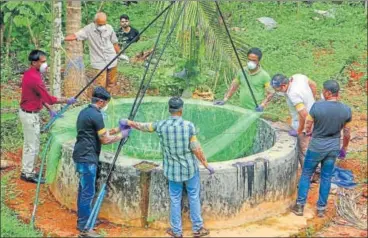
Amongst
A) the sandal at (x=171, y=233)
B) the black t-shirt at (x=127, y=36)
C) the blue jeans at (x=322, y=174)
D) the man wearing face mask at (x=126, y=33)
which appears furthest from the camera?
the black t-shirt at (x=127, y=36)

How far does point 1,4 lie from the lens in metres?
13.3

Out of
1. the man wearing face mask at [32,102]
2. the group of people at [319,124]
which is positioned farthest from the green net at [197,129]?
the group of people at [319,124]

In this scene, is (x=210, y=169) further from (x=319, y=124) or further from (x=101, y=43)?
(x=101, y=43)

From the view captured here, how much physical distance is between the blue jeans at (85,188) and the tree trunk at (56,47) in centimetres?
403

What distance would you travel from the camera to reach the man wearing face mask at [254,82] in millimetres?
9703

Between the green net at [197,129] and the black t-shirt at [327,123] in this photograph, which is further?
the green net at [197,129]

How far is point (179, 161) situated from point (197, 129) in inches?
111

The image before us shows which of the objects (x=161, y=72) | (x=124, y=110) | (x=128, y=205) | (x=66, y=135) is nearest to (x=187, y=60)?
(x=161, y=72)

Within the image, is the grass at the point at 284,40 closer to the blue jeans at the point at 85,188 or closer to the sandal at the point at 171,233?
the sandal at the point at 171,233

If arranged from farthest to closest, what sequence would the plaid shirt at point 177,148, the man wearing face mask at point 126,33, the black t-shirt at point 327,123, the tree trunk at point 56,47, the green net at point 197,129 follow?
the man wearing face mask at point 126,33, the tree trunk at point 56,47, the green net at point 197,129, the black t-shirt at point 327,123, the plaid shirt at point 177,148

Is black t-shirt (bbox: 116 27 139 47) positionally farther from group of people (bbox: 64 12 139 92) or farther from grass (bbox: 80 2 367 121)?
group of people (bbox: 64 12 139 92)

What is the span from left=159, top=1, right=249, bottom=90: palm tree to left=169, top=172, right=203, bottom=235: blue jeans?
3509mm

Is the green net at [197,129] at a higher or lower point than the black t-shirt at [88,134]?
lower

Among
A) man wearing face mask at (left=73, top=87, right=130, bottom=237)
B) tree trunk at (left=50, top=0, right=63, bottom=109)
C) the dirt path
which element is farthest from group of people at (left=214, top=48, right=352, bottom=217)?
tree trunk at (left=50, top=0, right=63, bottom=109)
